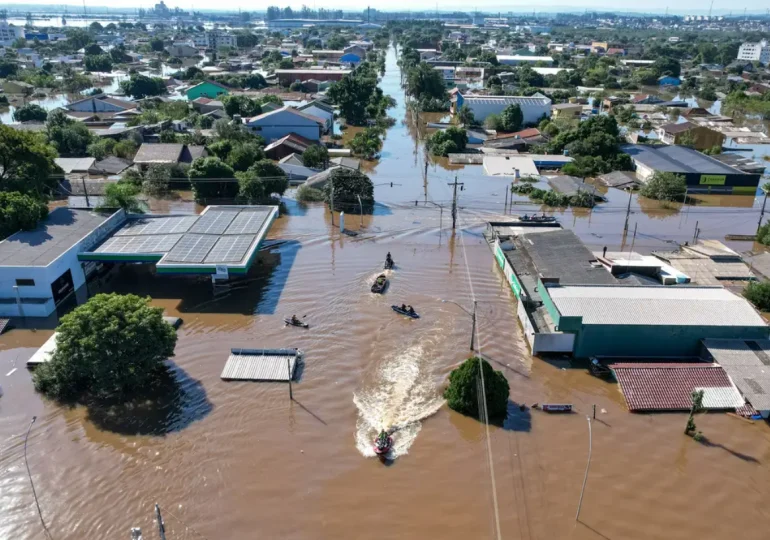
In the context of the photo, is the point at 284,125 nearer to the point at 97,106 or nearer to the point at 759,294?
the point at 97,106

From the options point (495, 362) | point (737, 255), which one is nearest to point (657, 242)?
point (737, 255)

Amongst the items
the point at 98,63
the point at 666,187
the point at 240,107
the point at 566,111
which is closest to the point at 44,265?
the point at 666,187

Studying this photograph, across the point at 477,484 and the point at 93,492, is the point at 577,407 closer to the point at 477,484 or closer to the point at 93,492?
the point at 477,484

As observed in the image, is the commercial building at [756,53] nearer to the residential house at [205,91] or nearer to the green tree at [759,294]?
the residential house at [205,91]

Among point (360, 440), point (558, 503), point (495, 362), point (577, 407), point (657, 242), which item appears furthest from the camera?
point (657, 242)

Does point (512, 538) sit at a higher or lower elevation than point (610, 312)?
lower

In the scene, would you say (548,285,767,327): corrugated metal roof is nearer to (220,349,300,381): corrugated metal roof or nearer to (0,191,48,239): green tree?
(220,349,300,381): corrugated metal roof
